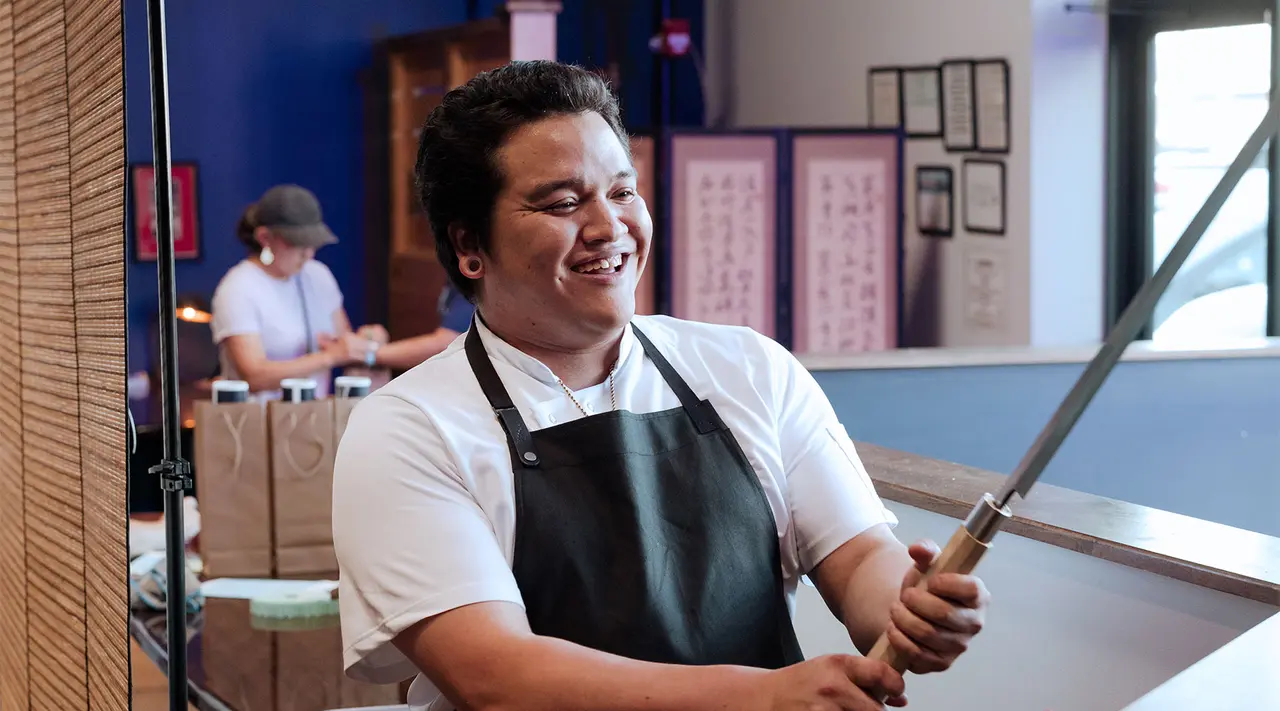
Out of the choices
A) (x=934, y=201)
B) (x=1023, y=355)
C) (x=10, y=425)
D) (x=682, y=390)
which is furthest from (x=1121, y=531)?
(x=934, y=201)

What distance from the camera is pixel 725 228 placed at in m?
5.05

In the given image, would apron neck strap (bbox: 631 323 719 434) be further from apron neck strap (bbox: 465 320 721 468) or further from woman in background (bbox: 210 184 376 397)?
woman in background (bbox: 210 184 376 397)

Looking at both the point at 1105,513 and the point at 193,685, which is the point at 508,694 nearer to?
the point at 193,685

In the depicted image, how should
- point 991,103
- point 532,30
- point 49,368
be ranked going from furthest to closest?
point 991,103 < point 532,30 < point 49,368

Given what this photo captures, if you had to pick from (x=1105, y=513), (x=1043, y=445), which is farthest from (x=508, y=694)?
(x=1105, y=513)

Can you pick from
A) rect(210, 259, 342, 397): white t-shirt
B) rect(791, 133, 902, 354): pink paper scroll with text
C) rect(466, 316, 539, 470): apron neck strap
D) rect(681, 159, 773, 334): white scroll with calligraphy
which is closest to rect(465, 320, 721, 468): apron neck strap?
rect(466, 316, 539, 470): apron neck strap

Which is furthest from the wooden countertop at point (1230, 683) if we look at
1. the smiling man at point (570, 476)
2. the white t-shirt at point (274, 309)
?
the white t-shirt at point (274, 309)

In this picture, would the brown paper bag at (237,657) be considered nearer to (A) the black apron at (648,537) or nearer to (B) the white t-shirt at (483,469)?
(B) the white t-shirt at (483,469)

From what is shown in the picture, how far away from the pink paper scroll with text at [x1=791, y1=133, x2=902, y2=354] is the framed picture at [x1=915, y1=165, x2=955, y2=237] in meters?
0.29

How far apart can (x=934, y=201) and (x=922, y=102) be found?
392 millimetres

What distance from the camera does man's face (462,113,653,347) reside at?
1454 mm

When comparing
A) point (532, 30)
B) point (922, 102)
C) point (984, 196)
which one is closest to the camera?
point (532, 30)

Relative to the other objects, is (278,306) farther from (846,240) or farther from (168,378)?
(168,378)

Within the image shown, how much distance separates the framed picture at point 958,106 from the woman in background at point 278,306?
2.37 meters
